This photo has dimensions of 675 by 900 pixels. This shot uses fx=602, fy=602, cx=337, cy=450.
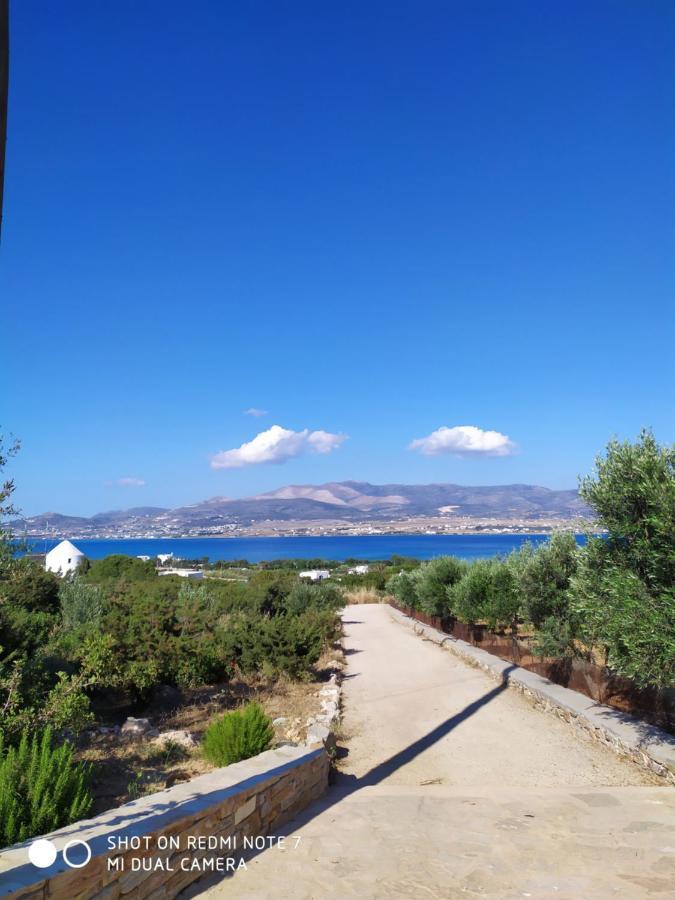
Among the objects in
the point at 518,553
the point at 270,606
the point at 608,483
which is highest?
the point at 608,483

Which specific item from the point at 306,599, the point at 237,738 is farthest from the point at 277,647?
the point at 306,599

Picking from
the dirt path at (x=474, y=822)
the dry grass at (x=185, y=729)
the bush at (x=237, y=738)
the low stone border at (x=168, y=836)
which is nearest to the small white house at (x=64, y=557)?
the dry grass at (x=185, y=729)

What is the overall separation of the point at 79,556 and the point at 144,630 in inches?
1027

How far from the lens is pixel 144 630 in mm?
9859

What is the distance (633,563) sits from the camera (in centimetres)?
666

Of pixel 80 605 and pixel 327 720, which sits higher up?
pixel 80 605

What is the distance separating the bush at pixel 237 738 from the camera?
5.77 metres

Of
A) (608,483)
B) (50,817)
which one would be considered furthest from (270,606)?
(50,817)

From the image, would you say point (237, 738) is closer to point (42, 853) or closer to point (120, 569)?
point (42, 853)

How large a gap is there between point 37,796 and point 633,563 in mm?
5978

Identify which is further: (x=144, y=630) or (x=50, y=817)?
(x=144, y=630)

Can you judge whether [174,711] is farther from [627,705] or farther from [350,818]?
[627,705]

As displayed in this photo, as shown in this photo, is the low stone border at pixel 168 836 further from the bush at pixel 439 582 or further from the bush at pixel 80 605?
the bush at pixel 439 582

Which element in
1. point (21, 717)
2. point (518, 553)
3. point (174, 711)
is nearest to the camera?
point (21, 717)
